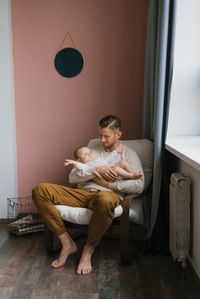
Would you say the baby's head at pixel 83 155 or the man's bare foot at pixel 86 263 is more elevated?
the baby's head at pixel 83 155

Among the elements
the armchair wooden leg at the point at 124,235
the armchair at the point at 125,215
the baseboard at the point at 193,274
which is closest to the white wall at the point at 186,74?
the armchair at the point at 125,215

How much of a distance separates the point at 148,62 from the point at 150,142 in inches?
30.6

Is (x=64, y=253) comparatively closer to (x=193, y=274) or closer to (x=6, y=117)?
(x=193, y=274)

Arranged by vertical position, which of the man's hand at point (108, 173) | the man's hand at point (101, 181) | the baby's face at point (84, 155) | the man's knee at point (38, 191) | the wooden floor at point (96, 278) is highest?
the baby's face at point (84, 155)

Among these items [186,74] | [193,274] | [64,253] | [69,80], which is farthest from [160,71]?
[64,253]

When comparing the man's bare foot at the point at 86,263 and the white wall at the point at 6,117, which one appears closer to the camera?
the man's bare foot at the point at 86,263

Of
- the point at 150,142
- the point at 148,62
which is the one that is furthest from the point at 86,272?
the point at 148,62

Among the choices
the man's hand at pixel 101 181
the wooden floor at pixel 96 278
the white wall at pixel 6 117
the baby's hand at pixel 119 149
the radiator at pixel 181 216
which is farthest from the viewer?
the white wall at pixel 6 117

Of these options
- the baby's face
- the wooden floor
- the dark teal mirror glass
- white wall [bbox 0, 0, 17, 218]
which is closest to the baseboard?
the wooden floor

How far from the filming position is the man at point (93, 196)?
7.83 feet

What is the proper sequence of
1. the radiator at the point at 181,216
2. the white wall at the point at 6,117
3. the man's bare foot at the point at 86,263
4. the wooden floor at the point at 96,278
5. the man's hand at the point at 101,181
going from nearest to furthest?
1. the wooden floor at the point at 96,278
2. the radiator at the point at 181,216
3. the man's bare foot at the point at 86,263
4. the man's hand at the point at 101,181
5. the white wall at the point at 6,117

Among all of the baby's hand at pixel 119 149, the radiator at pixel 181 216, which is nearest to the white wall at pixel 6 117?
the baby's hand at pixel 119 149

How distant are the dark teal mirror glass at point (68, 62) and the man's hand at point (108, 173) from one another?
3.91 ft

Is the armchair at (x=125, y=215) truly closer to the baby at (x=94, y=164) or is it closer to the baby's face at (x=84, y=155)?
the baby at (x=94, y=164)
